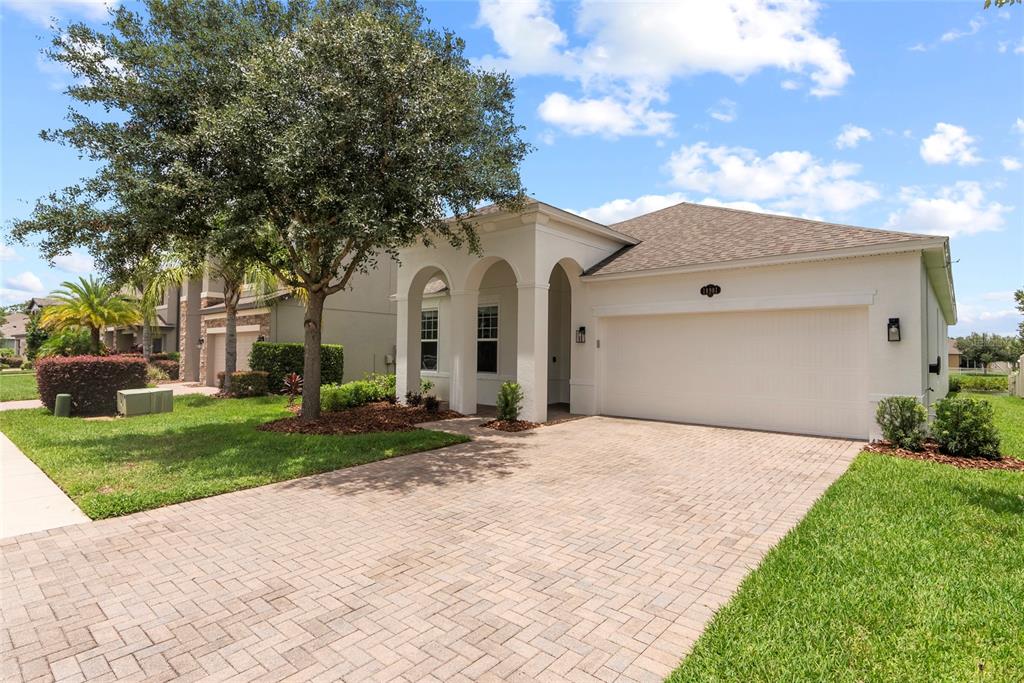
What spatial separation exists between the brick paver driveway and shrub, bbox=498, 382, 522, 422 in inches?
164

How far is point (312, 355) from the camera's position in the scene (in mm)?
10625

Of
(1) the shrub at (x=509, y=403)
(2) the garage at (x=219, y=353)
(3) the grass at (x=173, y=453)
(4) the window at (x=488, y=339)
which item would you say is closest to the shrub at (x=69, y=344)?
(2) the garage at (x=219, y=353)

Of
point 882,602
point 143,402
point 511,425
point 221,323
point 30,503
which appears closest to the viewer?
point 882,602

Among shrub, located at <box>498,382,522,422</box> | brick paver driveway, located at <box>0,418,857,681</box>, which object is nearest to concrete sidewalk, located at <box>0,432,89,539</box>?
brick paver driveway, located at <box>0,418,857,681</box>

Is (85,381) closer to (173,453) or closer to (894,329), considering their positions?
(173,453)

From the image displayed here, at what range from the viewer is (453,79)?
28.5ft

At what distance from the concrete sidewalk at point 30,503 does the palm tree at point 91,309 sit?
1994 cm

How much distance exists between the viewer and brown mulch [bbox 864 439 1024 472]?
297 inches

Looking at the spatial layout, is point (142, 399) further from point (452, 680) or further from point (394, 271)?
point (452, 680)

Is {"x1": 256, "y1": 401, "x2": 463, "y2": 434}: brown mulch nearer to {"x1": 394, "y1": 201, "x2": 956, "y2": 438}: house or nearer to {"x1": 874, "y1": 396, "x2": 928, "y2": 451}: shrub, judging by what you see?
{"x1": 394, "y1": 201, "x2": 956, "y2": 438}: house

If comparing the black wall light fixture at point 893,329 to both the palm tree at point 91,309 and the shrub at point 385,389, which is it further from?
the palm tree at point 91,309

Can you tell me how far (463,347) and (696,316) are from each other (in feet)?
18.5

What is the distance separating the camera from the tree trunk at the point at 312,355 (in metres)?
10.6

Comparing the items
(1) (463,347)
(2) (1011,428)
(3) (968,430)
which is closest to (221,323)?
(1) (463,347)
